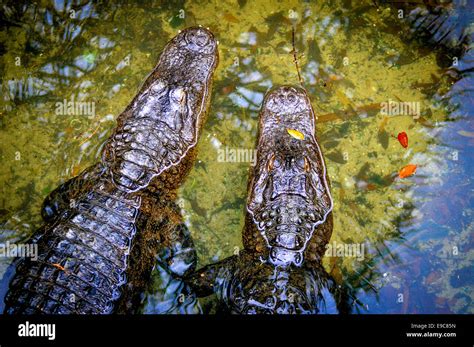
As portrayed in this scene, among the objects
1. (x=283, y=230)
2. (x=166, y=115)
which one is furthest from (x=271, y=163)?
(x=166, y=115)

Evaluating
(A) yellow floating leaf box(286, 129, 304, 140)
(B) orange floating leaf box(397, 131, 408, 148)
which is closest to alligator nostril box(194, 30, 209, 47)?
(A) yellow floating leaf box(286, 129, 304, 140)

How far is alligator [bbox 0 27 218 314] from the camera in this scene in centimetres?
336

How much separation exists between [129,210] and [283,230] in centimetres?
145

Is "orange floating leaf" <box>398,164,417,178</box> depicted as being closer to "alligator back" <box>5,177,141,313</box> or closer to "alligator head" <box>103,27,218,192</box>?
"alligator head" <box>103,27,218,192</box>

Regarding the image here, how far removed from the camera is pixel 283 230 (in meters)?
3.73

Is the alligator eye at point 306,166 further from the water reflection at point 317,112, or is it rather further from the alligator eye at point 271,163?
the water reflection at point 317,112

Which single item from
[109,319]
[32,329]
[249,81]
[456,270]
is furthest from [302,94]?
[32,329]

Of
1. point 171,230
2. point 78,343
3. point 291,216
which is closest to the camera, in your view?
point 78,343

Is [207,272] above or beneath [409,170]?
beneath

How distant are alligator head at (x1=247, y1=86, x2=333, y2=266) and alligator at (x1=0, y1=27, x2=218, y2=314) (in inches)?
30.6

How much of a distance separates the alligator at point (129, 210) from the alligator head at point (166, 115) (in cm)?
1

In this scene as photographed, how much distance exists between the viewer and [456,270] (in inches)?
157

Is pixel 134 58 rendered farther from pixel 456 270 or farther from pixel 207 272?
pixel 456 270

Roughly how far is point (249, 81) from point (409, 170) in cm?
197
